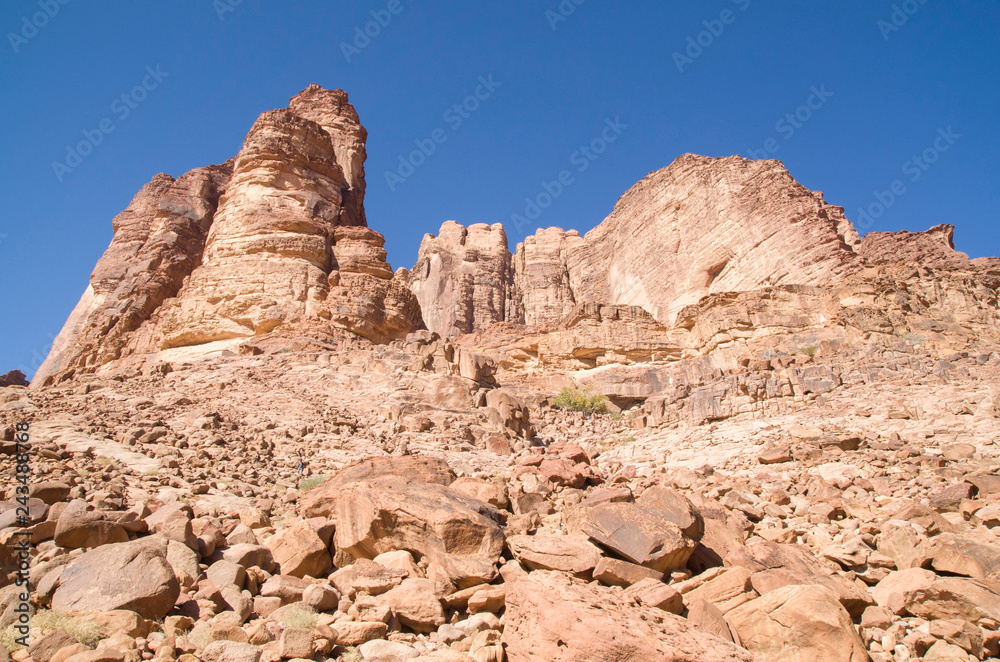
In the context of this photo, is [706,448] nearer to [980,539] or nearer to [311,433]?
[980,539]

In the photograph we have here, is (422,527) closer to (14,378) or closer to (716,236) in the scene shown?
(716,236)

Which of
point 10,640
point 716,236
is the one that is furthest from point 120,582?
point 716,236

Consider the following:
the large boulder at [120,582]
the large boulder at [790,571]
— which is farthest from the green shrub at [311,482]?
the large boulder at [790,571]

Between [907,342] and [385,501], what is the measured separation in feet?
64.8

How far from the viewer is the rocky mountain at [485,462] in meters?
4.55

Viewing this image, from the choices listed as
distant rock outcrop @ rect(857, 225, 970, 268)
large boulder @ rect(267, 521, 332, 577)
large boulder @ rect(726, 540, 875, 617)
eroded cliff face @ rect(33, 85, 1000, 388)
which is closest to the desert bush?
large boulder @ rect(267, 521, 332, 577)

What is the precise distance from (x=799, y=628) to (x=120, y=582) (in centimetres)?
568

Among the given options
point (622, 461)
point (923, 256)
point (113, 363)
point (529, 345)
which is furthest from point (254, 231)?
point (923, 256)

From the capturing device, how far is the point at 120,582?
4410 millimetres

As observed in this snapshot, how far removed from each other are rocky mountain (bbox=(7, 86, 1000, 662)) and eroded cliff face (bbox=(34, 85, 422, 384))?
164mm

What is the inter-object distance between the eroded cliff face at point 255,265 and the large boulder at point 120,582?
18586 millimetres

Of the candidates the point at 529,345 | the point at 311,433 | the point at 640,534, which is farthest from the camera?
the point at 529,345

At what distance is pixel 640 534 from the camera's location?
589cm

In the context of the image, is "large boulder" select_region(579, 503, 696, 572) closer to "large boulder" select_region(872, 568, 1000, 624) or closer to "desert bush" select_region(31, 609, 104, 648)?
"large boulder" select_region(872, 568, 1000, 624)
